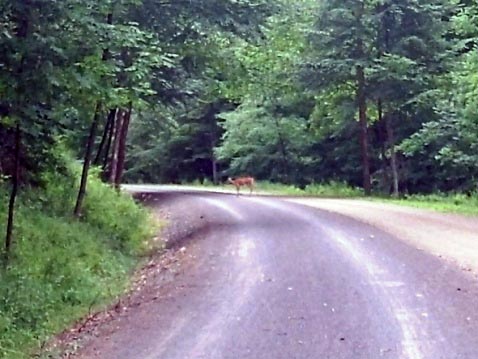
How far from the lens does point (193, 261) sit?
49.2 feet

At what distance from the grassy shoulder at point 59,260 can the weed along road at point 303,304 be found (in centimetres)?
80

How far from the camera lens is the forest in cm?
1173

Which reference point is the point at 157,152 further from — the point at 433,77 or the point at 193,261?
the point at 193,261

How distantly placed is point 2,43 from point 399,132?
27.8 meters

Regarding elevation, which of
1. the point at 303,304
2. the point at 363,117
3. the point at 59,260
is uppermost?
Answer: the point at 363,117

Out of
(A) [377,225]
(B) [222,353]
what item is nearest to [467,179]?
(A) [377,225]

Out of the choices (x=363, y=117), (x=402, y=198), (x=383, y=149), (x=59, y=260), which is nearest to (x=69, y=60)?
(x=59, y=260)

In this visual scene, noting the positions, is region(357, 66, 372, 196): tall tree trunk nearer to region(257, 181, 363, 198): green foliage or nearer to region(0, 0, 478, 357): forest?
region(0, 0, 478, 357): forest

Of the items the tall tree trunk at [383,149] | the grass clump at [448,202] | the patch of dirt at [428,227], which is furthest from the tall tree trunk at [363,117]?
the patch of dirt at [428,227]

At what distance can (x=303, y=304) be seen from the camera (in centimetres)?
1040

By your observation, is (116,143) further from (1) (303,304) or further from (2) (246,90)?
(1) (303,304)

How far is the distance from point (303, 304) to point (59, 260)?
4564 millimetres

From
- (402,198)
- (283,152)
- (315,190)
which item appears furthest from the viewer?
(283,152)

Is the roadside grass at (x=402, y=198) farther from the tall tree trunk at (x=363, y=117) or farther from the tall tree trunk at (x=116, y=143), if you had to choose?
the tall tree trunk at (x=116, y=143)
